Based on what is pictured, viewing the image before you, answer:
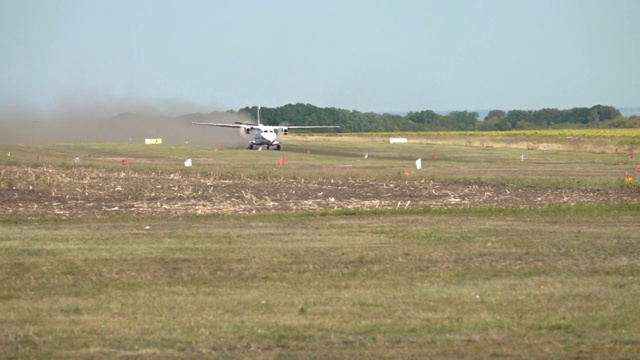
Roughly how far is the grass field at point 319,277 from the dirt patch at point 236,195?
22cm

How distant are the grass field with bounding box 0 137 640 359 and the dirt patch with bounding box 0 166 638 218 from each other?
216mm

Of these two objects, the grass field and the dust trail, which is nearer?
the grass field

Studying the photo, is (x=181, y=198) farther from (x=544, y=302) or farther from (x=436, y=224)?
(x=544, y=302)

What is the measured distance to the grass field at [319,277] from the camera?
12.6 meters

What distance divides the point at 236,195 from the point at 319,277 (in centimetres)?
1923

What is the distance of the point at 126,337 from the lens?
12.7 meters

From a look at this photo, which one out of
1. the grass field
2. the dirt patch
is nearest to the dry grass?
the grass field

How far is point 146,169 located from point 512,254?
117ft

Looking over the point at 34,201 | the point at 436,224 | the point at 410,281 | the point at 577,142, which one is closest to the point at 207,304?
the point at 410,281

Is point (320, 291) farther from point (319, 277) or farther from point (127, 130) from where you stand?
point (127, 130)

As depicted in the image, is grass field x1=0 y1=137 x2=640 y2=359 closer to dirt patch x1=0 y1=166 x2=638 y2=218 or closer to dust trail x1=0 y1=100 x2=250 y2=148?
dirt patch x1=0 y1=166 x2=638 y2=218

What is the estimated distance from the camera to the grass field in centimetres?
1258

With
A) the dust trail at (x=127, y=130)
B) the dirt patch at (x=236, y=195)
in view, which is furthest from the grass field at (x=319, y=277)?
the dust trail at (x=127, y=130)

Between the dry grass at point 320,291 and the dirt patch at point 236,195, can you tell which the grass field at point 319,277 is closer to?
the dry grass at point 320,291
